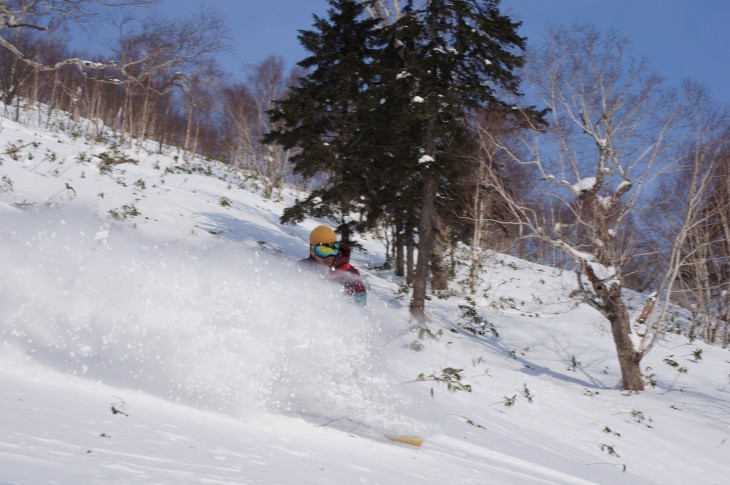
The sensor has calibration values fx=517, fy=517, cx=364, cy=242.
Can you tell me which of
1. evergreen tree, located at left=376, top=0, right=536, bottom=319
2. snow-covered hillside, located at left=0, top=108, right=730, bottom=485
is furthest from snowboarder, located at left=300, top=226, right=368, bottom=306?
evergreen tree, located at left=376, top=0, right=536, bottom=319

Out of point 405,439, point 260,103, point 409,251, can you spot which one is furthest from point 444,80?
point 260,103

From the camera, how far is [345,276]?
5.25 metres

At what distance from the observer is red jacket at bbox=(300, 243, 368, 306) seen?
4.95 metres

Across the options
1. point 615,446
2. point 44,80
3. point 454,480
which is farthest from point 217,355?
point 44,80

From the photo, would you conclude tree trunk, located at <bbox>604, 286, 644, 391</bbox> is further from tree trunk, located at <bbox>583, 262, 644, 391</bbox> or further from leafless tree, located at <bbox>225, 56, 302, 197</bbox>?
leafless tree, located at <bbox>225, 56, 302, 197</bbox>

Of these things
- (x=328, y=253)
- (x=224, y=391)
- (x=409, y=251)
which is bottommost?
(x=224, y=391)

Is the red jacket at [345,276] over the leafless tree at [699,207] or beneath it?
beneath

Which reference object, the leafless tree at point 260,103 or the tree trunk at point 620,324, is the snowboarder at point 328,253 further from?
the leafless tree at point 260,103

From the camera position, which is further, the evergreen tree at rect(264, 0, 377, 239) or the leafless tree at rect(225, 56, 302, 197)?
the leafless tree at rect(225, 56, 302, 197)

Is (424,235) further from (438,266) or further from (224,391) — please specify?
(224,391)

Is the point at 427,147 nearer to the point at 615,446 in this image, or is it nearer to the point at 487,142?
the point at 487,142

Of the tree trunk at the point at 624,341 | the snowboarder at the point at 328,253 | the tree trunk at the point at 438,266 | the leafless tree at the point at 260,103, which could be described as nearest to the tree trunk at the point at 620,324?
the tree trunk at the point at 624,341

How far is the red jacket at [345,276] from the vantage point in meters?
4.95

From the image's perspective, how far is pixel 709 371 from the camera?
11500 mm
